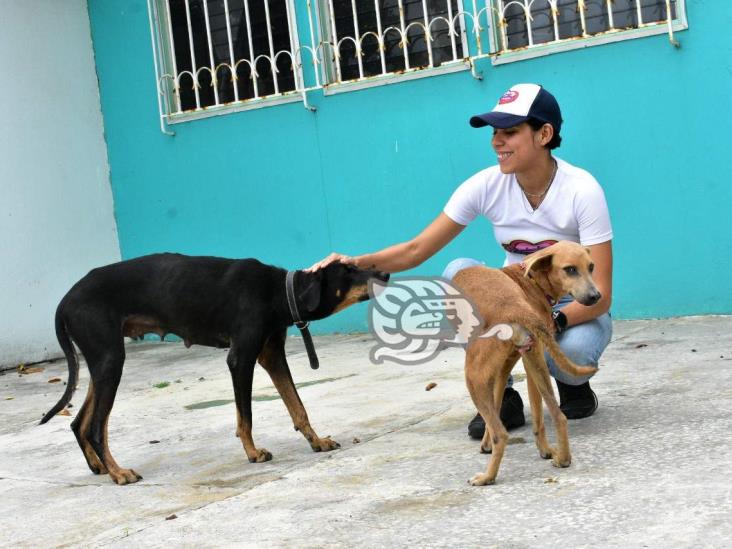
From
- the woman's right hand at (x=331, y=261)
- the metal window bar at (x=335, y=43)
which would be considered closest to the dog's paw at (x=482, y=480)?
the woman's right hand at (x=331, y=261)

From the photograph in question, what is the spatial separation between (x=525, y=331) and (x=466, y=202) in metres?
1.04

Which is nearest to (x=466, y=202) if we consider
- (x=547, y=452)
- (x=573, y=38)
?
(x=547, y=452)

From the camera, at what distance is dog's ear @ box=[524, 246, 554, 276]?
3.81 meters

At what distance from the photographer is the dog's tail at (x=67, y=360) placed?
4.48m

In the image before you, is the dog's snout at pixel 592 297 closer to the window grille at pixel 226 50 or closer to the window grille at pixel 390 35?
the window grille at pixel 390 35

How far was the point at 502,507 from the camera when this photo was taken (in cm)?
330

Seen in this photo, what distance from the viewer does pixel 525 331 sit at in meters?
3.57

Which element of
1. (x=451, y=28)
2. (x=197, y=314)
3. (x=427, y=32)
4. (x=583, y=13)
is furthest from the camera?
(x=427, y=32)

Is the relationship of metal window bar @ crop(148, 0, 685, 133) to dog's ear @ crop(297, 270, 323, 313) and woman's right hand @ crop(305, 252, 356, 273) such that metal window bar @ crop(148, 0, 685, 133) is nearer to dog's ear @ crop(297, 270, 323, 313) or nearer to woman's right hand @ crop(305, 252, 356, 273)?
woman's right hand @ crop(305, 252, 356, 273)

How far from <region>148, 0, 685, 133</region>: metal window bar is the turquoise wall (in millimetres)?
145

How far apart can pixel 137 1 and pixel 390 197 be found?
2.83m

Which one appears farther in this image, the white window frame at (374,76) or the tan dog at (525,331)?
the white window frame at (374,76)

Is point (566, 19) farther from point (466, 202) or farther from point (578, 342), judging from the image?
point (578, 342)

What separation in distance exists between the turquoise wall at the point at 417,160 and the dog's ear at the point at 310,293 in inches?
122
